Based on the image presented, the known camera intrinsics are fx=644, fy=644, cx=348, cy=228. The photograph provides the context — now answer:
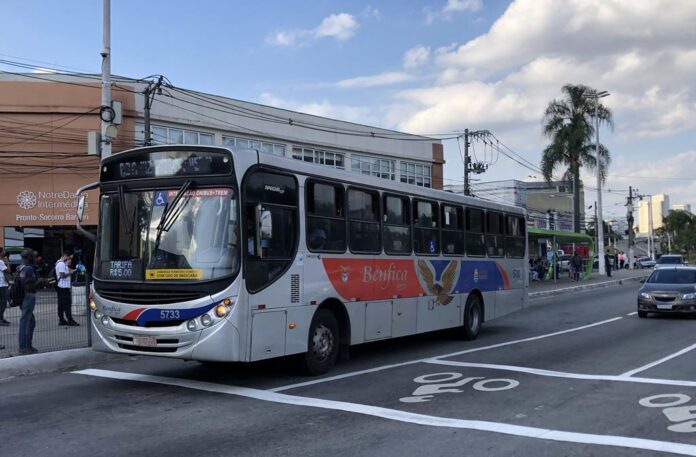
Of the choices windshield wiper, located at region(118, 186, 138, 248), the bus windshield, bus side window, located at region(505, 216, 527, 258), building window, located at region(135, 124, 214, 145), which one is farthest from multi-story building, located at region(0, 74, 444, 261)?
the bus windshield

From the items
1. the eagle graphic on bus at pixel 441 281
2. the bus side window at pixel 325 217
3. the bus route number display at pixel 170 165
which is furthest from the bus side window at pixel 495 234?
the bus route number display at pixel 170 165

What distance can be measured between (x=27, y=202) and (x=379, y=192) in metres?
23.5

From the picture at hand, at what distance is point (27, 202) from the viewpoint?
2930cm

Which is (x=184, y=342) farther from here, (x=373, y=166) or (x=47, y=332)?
(x=373, y=166)

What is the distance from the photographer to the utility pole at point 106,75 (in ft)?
45.8

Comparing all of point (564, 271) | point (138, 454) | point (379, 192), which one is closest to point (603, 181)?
point (564, 271)

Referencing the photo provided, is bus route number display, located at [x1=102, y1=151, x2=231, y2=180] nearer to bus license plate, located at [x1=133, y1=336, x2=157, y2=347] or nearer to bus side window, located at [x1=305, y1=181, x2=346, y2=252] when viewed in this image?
bus side window, located at [x1=305, y1=181, x2=346, y2=252]

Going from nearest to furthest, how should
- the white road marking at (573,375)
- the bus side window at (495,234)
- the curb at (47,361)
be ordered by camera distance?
1. the white road marking at (573,375)
2. the curb at (47,361)
3. the bus side window at (495,234)

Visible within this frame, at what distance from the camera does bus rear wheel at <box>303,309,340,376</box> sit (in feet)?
30.8

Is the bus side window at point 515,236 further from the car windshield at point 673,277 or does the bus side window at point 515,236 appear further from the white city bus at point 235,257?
the white city bus at point 235,257

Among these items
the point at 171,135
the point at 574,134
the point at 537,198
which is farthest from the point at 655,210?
the point at 171,135

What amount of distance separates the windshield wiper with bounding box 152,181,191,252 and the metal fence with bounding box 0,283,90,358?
4.68m

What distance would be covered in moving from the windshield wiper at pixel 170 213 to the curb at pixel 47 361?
389 cm

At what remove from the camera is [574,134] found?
151 ft
